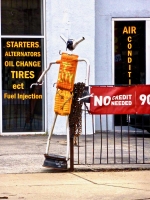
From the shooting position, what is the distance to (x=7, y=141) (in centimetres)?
1574

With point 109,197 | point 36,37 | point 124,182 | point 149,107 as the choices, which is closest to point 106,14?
point 36,37

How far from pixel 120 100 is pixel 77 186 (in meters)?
2.05

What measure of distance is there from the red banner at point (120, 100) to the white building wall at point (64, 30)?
5.82m

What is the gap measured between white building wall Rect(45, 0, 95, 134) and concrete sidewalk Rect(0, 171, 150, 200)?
6252 mm

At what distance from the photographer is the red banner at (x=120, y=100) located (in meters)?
11.1

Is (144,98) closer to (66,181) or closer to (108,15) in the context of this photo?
(66,181)

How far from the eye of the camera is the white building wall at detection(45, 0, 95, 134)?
17.0 meters

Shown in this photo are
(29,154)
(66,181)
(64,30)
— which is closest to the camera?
(66,181)

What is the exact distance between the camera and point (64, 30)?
17016mm

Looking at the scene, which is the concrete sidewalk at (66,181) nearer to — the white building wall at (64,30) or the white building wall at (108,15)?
the white building wall at (64,30)

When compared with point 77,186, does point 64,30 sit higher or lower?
higher

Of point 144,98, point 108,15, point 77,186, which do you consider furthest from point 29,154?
point 108,15

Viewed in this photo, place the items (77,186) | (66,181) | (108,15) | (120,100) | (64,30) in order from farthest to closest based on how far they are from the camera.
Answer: (108,15)
(64,30)
(120,100)
(66,181)
(77,186)

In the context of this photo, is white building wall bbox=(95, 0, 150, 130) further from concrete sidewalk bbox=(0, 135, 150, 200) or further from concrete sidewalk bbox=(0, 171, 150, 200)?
concrete sidewalk bbox=(0, 171, 150, 200)
